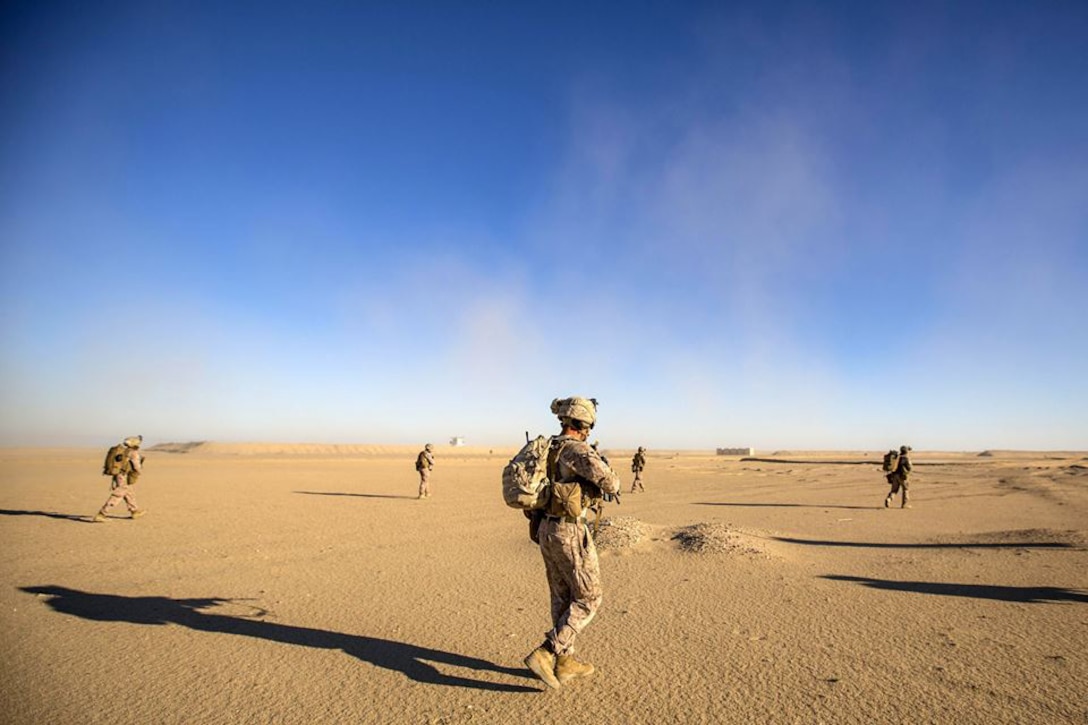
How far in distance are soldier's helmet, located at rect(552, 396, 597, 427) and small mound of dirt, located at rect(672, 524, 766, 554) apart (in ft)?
20.8

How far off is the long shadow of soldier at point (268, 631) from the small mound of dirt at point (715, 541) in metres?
6.17

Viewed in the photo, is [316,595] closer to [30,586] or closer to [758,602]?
[30,586]

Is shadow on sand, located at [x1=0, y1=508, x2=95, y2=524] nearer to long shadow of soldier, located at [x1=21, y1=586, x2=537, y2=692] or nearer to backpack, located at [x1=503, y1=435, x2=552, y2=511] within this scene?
long shadow of soldier, located at [x1=21, y1=586, x2=537, y2=692]

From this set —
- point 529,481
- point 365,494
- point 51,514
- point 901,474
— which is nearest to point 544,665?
point 529,481

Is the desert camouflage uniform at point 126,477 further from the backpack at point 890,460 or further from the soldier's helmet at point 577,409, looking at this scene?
the backpack at point 890,460

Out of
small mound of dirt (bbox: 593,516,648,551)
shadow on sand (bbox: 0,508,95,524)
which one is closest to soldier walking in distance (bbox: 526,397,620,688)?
small mound of dirt (bbox: 593,516,648,551)

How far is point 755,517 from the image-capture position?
16453 mm

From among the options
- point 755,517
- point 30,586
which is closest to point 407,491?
point 755,517

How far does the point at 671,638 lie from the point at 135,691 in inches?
199

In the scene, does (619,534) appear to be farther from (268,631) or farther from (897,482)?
(897,482)

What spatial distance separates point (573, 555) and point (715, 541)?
6.77 metres

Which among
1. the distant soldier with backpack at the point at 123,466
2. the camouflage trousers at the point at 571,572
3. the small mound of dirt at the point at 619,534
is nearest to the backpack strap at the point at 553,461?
the camouflage trousers at the point at 571,572

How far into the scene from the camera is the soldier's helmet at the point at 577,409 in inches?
203

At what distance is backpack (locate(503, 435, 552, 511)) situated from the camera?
473 cm
